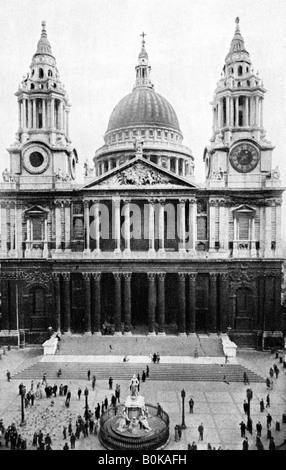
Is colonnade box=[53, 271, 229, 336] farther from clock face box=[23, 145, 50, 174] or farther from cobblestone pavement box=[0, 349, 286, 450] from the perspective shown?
clock face box=[23, 145, 50, 174]

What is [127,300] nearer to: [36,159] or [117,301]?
[117,301]

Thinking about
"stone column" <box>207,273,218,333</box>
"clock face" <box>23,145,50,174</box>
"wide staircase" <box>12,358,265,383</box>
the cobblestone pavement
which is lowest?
the cobblestone pavement

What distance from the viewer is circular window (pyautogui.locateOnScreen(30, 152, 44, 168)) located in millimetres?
40625

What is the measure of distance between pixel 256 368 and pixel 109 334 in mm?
13216

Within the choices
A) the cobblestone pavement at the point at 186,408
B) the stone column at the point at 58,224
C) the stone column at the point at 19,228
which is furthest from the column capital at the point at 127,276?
the stone column at the point at 19,228

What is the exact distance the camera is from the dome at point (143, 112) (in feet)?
179

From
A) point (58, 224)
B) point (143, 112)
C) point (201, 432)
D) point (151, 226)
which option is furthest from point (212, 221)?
point (143, 112)

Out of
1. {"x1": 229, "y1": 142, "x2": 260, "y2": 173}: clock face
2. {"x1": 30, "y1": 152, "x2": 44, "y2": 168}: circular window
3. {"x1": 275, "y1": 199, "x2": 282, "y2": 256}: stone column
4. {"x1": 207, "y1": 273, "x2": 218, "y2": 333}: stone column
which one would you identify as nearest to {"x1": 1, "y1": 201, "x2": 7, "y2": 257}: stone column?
{"x1": 30, "y1": 152, "x2": 44, "y2": 168}: circular window

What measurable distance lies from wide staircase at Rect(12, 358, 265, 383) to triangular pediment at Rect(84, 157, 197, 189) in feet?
52.8

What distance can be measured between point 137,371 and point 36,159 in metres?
22.6

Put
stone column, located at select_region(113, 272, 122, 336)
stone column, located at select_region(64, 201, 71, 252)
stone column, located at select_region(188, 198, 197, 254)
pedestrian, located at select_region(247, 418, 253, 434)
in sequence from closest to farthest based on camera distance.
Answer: pedestrian, located at select_region(247, 418, 253, 434)
stone column, located at select_region(113, 272, 122, 336)
stone column, located at select_region(188, 198, 197, 254)
stone column, located at select_region(64, 201, 71, 252)

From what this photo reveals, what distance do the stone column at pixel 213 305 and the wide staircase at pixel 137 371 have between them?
5.58 m

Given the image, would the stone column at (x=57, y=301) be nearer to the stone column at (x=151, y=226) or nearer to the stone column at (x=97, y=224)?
the stone column at (x=97, y=224)
